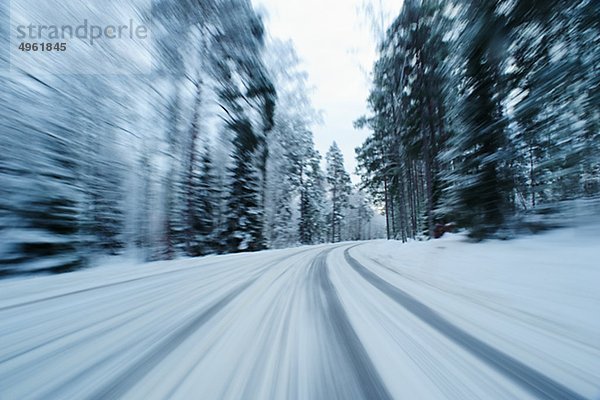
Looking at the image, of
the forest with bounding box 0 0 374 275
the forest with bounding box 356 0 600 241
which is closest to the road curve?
the forest with bounding box 0 0 374 275

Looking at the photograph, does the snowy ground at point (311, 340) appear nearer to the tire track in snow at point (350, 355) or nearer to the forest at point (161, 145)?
the tire track in snow at point (350, 355)

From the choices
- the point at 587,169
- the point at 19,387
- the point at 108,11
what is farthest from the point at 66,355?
Result: the point at 108,11

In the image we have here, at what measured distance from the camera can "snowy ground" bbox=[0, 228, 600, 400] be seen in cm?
82

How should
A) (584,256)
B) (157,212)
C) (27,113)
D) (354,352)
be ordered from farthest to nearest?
(157,212) → (27,113) → (584,256) → (354,352)

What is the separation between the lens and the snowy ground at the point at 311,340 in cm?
82

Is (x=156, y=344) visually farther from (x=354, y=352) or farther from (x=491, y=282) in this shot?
(x=491, y=282)

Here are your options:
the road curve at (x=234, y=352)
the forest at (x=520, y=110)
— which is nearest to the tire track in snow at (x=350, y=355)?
the road curve at (x=234, y=352)

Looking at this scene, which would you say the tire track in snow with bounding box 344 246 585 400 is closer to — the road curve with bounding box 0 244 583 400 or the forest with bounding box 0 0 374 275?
the road curve with bounding box 0 244 583 400

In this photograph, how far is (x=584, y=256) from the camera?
216 cm

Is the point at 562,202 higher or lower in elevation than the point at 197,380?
higher

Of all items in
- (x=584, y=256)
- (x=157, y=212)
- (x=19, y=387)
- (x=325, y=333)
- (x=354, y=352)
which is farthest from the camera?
(x=157, y=212)

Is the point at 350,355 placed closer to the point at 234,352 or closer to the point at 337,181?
the point at 234,352

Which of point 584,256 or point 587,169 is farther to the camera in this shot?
point 587,169

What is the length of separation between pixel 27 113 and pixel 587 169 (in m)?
8.99
